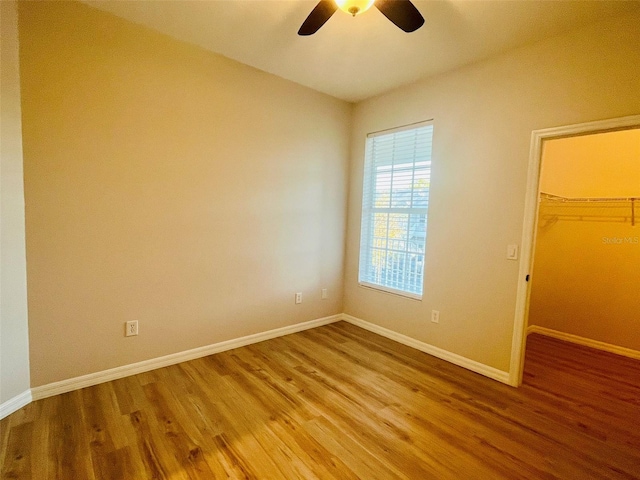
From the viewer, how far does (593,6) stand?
1.92 metres

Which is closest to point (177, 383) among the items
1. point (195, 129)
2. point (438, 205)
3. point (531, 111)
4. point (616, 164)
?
point (195, 129)

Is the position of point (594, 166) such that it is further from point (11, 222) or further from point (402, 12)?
point (11, 222)

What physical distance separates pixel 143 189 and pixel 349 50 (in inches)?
78.4

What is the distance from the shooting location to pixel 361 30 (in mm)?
2277

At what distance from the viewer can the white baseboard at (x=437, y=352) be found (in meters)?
2.59

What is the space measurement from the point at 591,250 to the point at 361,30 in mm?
3309

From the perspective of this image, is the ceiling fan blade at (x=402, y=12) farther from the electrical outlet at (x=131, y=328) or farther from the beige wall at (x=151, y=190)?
the electrical outlet at (x=131, y=328)

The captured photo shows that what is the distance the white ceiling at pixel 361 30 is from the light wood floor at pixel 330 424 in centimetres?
265

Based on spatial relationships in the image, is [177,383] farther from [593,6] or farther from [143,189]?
[593,6]

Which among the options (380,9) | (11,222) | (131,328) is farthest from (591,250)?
(11,222)

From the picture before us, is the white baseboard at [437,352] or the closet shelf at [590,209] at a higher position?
the closet shelf at [590,209]

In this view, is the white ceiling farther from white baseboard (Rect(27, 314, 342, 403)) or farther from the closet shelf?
white baseboard (Rect(27, 314, 342, 403))

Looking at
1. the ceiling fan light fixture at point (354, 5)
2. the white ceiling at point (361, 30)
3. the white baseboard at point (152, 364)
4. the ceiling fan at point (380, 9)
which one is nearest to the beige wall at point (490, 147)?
the white ceiling at point (361, 30)

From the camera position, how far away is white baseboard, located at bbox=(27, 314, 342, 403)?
7.05 feet
